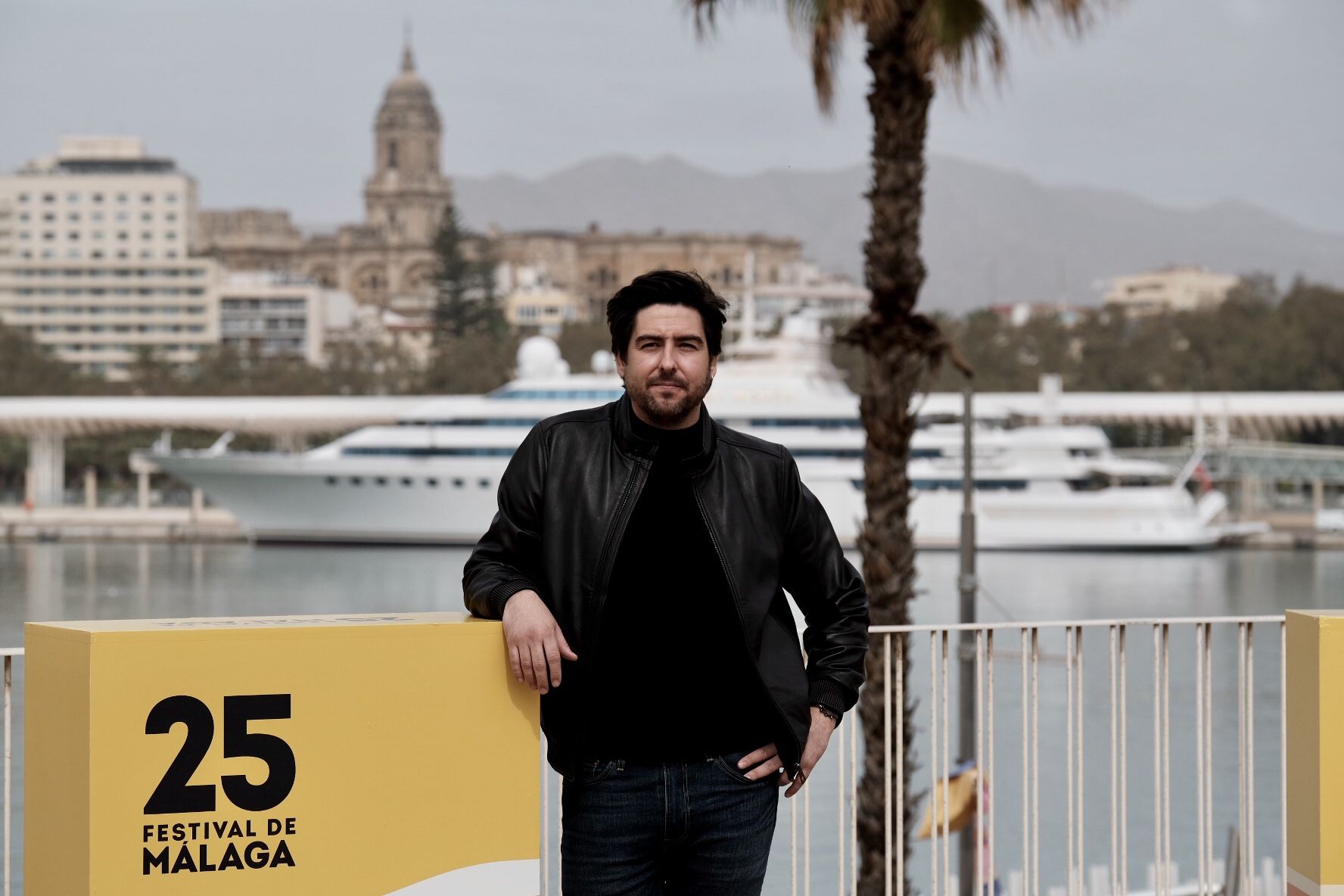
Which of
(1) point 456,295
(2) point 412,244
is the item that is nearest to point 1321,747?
(1) point 456,295

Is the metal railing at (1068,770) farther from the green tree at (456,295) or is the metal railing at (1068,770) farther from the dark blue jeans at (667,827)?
the green tree at (456,295)

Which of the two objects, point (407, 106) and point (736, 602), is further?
point (407, 106)

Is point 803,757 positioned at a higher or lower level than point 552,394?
lower

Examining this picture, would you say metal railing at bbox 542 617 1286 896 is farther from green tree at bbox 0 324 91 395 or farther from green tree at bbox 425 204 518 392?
green tree at bbox 425 204 518 392

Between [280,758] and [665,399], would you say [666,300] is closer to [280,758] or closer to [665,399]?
[665,399]

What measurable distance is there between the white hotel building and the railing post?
8358 cm

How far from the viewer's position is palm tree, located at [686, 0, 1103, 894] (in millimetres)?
6973

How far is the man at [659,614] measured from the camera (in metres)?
2.35

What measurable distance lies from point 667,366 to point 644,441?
0.11 m

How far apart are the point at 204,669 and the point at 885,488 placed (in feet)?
15.8

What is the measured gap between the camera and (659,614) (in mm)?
2348

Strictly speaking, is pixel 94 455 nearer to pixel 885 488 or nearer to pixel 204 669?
pixel 885 488

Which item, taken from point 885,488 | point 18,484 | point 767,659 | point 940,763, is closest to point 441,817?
point 767,659

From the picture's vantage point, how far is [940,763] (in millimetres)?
3729
